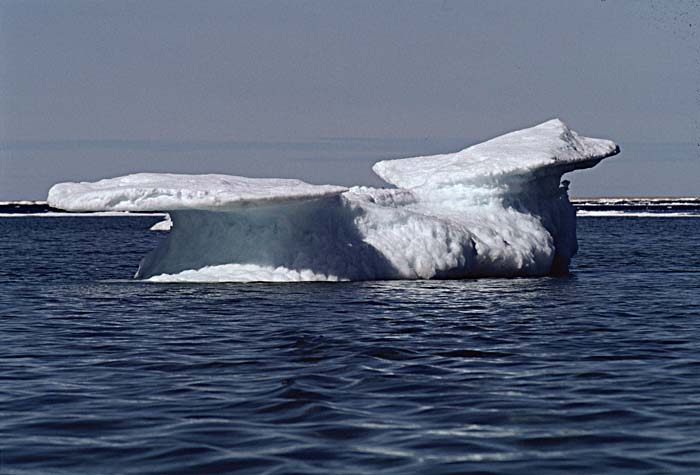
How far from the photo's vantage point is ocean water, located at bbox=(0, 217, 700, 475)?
7695 mm

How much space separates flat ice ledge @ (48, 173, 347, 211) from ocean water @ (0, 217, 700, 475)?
5.14 ft

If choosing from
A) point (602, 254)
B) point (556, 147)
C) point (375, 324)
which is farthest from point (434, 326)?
point (602, 254)

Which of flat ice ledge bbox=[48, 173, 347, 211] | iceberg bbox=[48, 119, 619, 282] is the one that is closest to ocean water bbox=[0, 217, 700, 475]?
flat ice ledge bbox=[48, 173, 347, 211]

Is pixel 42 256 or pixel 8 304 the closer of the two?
pixel 8 304

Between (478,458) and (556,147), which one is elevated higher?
(556,147)

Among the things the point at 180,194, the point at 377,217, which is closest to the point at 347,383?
the point at 180,194

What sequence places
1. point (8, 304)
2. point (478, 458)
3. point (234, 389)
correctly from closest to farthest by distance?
point (478, 458)
point (234, 389)
point (8, 304)

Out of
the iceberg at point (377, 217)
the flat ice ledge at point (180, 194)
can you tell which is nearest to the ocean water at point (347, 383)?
the flat ice ledge at point (180, 194)

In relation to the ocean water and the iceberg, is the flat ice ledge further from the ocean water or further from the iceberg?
the ocean water

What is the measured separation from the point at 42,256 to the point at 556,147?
20.4 metres

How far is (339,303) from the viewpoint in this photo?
17.8m

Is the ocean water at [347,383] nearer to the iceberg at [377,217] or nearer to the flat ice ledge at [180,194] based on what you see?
the flat ice ledge at [180,194]

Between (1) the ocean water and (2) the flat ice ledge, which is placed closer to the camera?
(1) the ocean water

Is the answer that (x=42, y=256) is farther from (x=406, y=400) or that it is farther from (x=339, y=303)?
(x=406, y=400)
